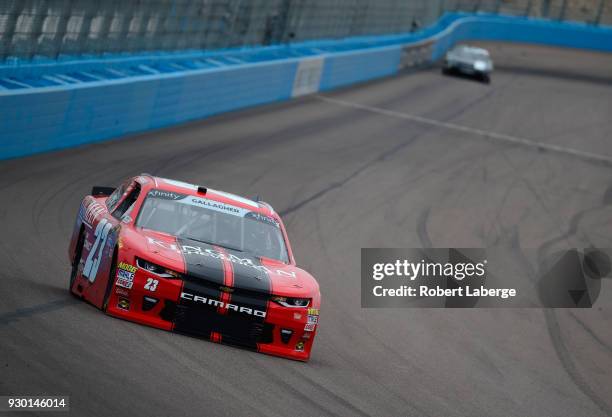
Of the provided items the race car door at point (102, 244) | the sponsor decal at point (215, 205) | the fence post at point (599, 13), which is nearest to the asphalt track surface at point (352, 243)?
the race car door at point (102, 244)

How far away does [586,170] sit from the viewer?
2584 centimetres

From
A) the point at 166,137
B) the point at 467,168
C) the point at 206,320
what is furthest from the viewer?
the point at 467,168

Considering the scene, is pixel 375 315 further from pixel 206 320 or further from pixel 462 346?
pixel 206 320

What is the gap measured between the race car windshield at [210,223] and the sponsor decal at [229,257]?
1.11 feet

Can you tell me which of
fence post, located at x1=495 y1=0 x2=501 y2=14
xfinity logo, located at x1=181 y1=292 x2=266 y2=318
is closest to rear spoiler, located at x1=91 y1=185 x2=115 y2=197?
xfinity logo, located at x1=181 y1=292 x2=266 y2=318

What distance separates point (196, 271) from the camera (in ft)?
28.5

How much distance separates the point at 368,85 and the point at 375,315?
24.2m

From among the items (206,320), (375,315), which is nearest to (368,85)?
(375,315)

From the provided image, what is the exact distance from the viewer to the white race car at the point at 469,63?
40.3 meters

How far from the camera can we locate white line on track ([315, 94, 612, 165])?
92.1ft

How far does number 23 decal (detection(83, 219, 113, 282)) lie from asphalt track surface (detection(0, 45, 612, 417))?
336 millimetres

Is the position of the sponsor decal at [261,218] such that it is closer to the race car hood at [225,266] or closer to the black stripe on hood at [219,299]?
the race car hood at [225,266]

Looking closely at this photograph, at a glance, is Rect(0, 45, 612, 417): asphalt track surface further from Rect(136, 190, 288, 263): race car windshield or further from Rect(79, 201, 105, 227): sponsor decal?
Rect(136, 190, 288, 263): race car windshield

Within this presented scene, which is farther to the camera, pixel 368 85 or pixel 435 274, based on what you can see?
pixel 368 85
